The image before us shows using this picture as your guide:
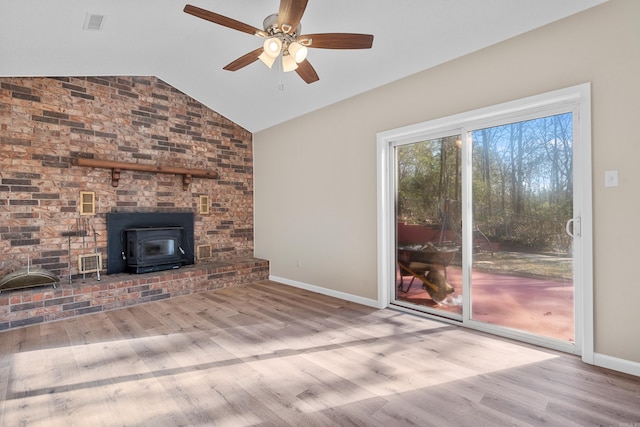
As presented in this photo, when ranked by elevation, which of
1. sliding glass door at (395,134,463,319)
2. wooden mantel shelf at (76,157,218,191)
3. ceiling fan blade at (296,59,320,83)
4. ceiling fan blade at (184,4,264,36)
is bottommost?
sliding glass door at (395,134,463,319)

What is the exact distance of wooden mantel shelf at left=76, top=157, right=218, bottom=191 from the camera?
420 cm

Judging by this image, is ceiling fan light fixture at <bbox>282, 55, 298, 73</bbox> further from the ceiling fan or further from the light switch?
the light switch

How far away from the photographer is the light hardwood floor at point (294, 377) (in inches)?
75.4

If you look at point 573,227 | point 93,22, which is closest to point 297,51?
point 93,22

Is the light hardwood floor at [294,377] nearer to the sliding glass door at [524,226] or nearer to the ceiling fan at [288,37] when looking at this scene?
the sliding glass door at [524,226]

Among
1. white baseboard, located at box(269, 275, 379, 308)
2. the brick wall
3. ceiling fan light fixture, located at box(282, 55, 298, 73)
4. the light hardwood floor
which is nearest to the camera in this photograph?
the light hardwood floor

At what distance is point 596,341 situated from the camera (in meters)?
2.48

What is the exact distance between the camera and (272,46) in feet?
8.22

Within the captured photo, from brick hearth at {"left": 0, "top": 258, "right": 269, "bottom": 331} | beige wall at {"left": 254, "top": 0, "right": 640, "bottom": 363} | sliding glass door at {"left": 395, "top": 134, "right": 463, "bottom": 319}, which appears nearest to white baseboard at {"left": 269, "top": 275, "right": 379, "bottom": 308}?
beige wall at {"left": 254, "top": 0, "right": 640, "bottom": 363}

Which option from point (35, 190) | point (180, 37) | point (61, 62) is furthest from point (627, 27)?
point (35, 190)

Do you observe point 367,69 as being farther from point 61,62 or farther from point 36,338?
point 36,338

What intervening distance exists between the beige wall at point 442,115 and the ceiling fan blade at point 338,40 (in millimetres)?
1235

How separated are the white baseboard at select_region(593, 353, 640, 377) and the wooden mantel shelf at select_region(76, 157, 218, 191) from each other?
16.8ft

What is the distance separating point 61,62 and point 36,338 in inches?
120
